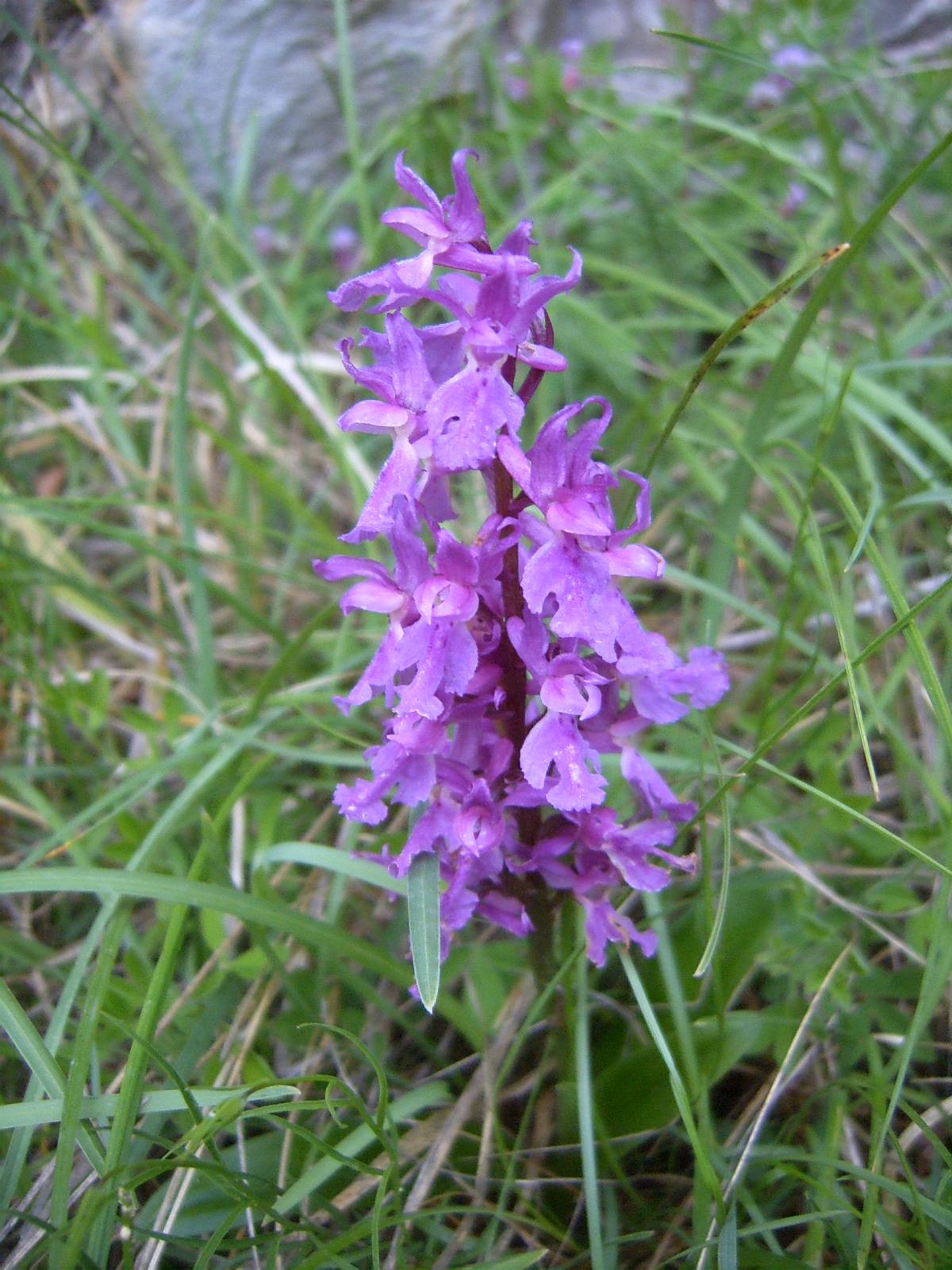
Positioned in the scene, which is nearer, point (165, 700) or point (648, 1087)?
point (648, 1087)

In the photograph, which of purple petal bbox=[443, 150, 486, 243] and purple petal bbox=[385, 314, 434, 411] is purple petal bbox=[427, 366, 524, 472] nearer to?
purple petal bbox=[385, 314, 434, 411]

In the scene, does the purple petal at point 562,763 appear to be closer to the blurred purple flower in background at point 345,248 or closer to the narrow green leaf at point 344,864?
the narrow green leaf at point 344,864

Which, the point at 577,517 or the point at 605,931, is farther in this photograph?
the point at 605,931

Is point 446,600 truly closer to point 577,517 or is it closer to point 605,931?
point 577,517

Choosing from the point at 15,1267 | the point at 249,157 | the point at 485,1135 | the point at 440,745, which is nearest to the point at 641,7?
the point at 249,157

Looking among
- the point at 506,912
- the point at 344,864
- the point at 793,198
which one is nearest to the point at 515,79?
the point at 793,198

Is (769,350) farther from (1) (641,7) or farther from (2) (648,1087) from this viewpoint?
(1) (641,7)

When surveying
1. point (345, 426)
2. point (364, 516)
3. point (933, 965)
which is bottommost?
point (933, 965)
